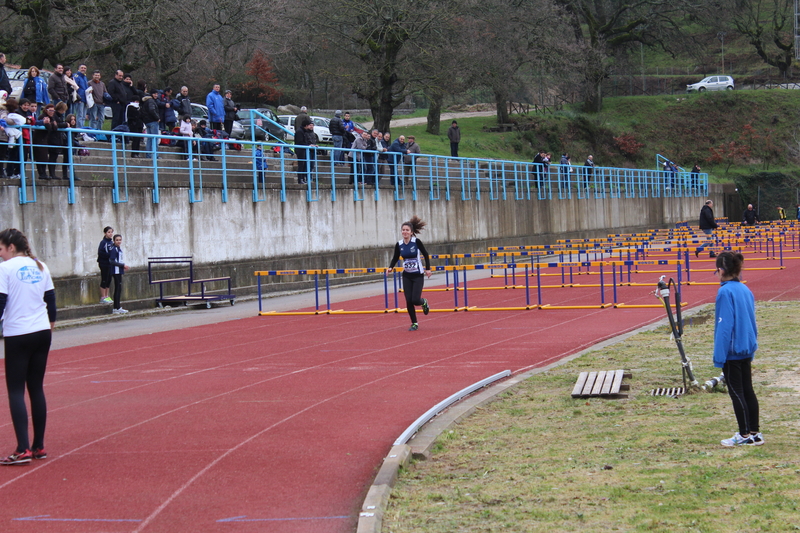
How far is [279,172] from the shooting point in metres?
24.9

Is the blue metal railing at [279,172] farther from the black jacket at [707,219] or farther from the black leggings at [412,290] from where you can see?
Answer: the black jacket at [707,219]

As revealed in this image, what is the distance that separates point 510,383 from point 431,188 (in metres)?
22.1

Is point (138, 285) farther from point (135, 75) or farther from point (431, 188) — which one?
point (135, 75)

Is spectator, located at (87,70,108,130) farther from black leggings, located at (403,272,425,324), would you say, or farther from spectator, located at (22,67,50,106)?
black leggings, located at (403,272,425,324)

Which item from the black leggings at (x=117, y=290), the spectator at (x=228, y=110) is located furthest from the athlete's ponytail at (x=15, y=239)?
the spectator at (x=228, y=110)

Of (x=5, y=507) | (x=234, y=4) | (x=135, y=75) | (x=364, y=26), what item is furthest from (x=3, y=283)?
(x=135, y=75)

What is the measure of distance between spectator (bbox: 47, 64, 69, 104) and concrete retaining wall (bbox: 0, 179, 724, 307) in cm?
311

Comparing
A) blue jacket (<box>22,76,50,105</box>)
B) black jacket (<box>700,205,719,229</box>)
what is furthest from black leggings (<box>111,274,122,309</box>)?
black jacket (<box>700,205,719,229</box>)

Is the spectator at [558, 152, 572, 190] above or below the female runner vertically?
above

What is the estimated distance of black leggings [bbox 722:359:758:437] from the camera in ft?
22.8

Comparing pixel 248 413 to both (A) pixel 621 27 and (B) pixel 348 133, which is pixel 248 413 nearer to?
(B) pixel 348 133

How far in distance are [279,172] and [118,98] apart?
15.2 ft

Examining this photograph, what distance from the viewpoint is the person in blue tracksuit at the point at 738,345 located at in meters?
6.96

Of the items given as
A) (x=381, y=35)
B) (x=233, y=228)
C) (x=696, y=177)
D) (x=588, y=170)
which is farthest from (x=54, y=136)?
(x=696, y=177)
